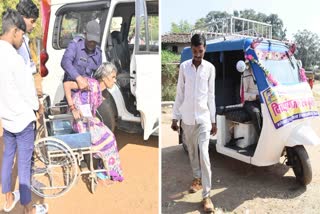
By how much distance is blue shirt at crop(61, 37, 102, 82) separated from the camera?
79.0 inches

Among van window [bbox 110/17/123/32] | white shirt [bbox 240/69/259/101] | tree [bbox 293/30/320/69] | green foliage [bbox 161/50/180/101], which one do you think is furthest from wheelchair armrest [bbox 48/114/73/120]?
tree [bbox 293/30/320/69]

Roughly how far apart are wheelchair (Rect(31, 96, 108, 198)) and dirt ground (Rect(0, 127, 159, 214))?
0.05 meters

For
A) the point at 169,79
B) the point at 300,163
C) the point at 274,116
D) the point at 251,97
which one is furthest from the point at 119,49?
the point at 169,79

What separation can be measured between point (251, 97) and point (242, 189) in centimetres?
88

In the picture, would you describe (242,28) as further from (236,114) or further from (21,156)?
(21,156)

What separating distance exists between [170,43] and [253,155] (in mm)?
12661

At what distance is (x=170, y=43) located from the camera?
15320mm

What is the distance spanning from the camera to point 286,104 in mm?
2824

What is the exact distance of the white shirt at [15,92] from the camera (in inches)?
71.8

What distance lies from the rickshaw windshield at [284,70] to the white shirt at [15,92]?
202 cm

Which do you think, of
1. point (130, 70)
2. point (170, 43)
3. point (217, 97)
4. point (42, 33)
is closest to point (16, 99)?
point (42, 33)

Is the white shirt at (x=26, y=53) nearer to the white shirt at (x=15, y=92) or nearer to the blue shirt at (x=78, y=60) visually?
the white shirt at (x=15, y=92)

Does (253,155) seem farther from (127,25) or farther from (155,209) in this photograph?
(127,25)

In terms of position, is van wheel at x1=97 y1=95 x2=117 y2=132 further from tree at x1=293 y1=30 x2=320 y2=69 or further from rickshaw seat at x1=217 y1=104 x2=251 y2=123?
tree at x1=293 y1=30 x2=320 y2=69
